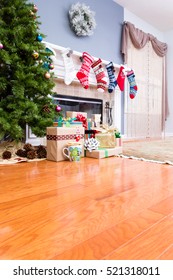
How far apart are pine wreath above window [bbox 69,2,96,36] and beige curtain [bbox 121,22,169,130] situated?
2.63ft

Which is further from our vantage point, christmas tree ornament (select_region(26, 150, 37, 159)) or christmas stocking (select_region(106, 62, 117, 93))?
christmas stocking (select_region(106, 62, 117, 93))

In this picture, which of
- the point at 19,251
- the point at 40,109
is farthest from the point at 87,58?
the point at 19,251

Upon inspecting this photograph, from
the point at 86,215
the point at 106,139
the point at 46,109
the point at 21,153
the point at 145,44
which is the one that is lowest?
the point at 86,215

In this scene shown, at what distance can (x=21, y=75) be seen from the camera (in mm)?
1729

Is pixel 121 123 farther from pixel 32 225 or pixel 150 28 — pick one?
pixel 32 225

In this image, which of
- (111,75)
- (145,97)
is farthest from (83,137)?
(145,97)

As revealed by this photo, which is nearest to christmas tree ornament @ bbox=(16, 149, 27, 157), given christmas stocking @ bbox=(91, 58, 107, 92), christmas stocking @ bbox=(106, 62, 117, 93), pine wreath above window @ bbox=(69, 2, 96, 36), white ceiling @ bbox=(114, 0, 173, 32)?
christmas stocking @ bbox=(91, 58, 107, 92)

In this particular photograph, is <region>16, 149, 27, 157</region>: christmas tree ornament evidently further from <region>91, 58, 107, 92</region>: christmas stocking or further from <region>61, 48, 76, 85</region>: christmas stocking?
<region>91, 58, 107, 92</region>: christmas stocking

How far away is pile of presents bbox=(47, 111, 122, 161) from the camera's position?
1.62m

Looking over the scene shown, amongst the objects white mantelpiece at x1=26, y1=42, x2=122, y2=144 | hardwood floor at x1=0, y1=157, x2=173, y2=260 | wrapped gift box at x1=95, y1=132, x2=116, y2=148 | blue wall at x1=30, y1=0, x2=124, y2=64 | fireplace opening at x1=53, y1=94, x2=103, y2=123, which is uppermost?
blue wall at x1=30, y1=0, x2=124, y2=64

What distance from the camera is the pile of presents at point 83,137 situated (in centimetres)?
162

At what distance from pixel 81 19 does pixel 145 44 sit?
1.59 meters

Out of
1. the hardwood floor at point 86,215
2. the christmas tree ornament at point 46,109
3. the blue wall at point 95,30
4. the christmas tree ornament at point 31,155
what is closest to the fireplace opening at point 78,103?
the blue wall at point 95,30

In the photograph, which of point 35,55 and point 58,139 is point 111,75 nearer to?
point 35,55
